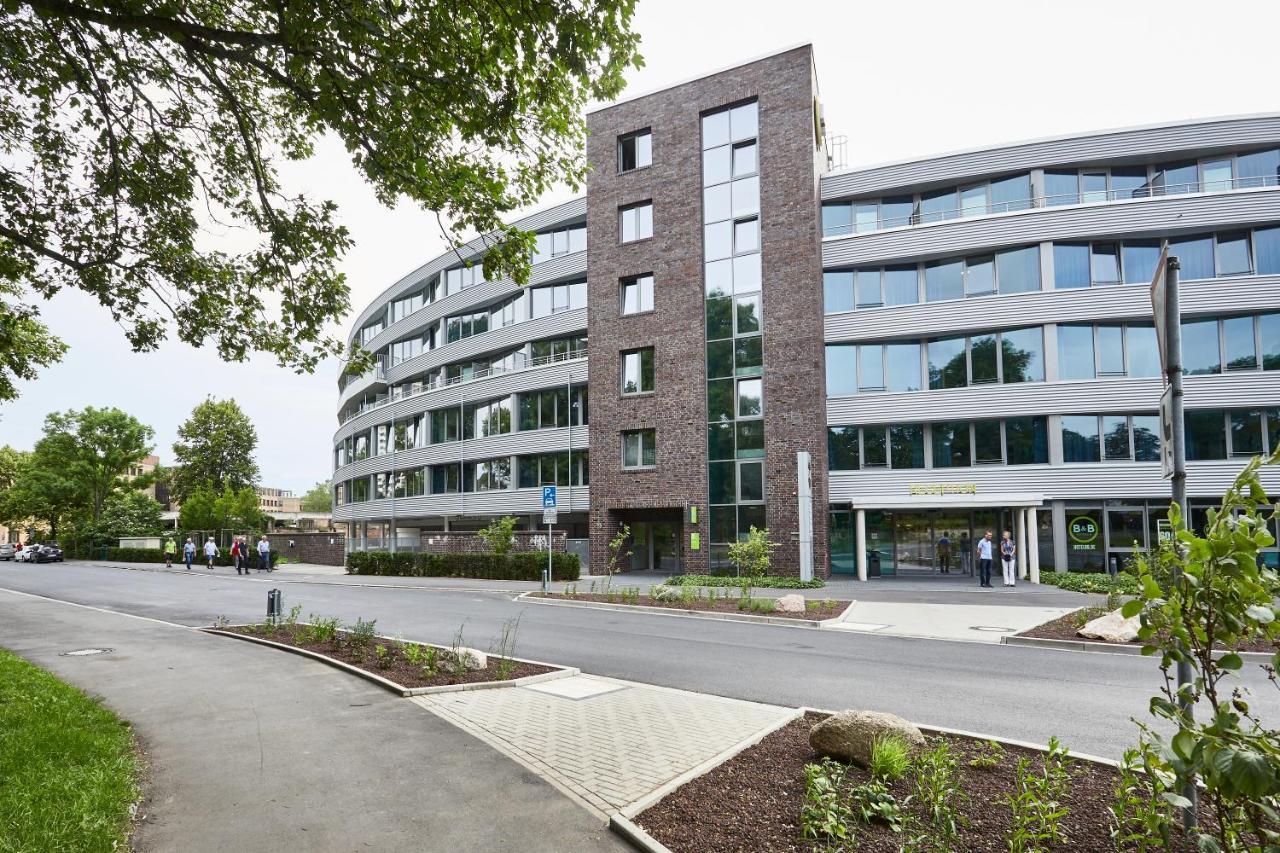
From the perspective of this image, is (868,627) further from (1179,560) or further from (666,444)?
(666,444)

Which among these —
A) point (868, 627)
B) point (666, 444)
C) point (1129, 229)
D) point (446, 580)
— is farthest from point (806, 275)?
point (446, 580)

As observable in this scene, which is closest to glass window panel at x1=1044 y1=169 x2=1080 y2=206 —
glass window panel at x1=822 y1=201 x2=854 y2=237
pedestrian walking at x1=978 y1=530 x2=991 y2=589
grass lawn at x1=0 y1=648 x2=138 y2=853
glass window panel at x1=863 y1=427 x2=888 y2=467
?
glass window panel at x1=822 y1=201 x2=854 y2=237

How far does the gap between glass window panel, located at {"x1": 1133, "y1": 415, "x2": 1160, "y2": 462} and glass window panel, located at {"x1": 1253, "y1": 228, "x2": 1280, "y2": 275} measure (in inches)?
248

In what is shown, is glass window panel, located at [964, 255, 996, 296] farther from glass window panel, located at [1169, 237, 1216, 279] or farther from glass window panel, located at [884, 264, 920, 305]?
glass window panel, located at [1169, 237, 1216, 279]

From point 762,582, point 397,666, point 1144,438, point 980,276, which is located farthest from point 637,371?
point 397,666

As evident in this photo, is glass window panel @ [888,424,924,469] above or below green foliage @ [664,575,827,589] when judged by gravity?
above

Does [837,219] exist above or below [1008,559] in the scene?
above

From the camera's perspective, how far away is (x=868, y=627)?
15.3 meters

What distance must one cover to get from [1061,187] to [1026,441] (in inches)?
387

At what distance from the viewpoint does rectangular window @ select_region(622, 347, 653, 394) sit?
→ 31.6 meters

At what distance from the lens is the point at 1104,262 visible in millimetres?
27125

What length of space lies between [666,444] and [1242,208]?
22.0 meters

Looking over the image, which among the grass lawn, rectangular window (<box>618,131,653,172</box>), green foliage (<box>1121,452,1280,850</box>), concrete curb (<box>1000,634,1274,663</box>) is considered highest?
rectangular window (<box>618,131,653,172</box>)

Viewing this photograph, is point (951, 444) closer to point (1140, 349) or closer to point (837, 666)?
point (1140, 349)
